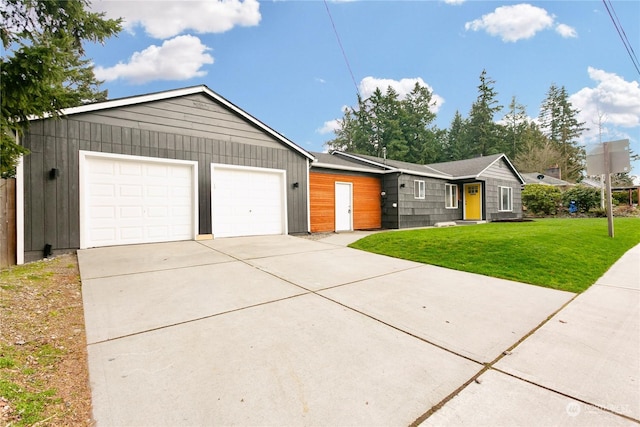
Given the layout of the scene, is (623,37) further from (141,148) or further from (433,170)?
→ (141,148)

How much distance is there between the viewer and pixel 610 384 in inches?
73.5

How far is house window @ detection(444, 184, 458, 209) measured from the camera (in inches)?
607

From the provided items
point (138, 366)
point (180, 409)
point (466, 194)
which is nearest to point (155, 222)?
point (138, 366)

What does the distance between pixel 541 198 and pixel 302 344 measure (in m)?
21.9

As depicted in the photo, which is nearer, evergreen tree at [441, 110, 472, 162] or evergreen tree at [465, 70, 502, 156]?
evergreen tree at [465, 70, 502, 156]

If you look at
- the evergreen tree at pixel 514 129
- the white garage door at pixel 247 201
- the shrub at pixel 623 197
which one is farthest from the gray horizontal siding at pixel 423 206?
the evergreen tree at pixel 514 129

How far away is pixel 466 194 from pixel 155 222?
15738 millimetres

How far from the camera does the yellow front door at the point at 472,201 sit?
1589cm

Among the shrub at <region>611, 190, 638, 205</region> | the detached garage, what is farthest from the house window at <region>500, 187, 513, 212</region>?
the detached garage

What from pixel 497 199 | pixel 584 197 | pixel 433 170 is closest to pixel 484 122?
pixel 584 197

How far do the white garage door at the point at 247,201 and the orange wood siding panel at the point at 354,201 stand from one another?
1.50 m

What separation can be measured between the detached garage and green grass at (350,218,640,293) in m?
3.40

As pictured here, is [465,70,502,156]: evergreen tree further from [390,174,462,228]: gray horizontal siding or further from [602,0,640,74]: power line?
[602,0,640,74]: power line

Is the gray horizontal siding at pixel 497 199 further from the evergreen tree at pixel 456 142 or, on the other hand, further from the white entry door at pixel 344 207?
the evergreen tree at pixel 456 142
